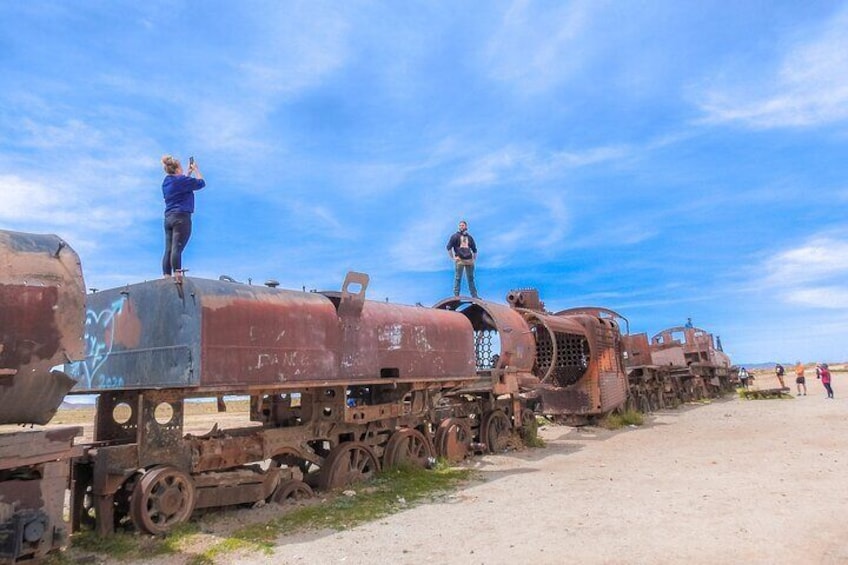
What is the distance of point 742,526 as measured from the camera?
6.10 meters

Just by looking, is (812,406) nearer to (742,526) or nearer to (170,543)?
(742,526)

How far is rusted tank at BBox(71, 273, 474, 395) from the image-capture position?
6438 millimetres

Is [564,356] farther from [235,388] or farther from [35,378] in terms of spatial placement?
[35,378]

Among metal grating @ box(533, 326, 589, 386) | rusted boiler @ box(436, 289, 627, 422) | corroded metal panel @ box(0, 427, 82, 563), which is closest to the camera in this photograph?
corroded metal panel @ box(0, 427, 82, 563)

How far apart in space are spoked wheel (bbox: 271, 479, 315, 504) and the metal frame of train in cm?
3

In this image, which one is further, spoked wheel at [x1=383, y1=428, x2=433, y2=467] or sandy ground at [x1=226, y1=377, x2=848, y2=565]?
spoked wheel at [x1=383, y1=428, x2=433, y2=467]

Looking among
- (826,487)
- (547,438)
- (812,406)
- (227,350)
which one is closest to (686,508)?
(826,487)

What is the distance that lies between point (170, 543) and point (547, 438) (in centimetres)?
1129

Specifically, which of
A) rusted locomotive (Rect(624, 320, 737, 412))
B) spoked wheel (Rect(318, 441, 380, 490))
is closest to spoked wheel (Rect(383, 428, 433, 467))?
spoked wheel (Rect(318, 441, 380, 490))

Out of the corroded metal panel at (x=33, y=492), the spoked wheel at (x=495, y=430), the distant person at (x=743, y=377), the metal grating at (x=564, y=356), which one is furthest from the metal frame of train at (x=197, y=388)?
the distant person at (x=743, y=377)

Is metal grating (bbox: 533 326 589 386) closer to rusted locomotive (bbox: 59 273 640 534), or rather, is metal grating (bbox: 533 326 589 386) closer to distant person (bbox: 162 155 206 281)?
rusted locomotive (bbox: 59 273 640 534)

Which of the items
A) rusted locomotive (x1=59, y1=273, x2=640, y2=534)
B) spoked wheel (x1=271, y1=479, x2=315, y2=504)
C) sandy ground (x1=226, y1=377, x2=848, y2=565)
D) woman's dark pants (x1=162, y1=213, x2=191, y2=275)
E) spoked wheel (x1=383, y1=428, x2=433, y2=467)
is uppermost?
woman's dark pants (x1=162, y1=213, x2=191, y2=275)

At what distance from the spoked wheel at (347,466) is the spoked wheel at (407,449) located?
1.11 ft

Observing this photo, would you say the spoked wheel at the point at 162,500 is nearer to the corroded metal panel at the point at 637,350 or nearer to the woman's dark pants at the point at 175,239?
the woman's dark pants at the point at 175,239
